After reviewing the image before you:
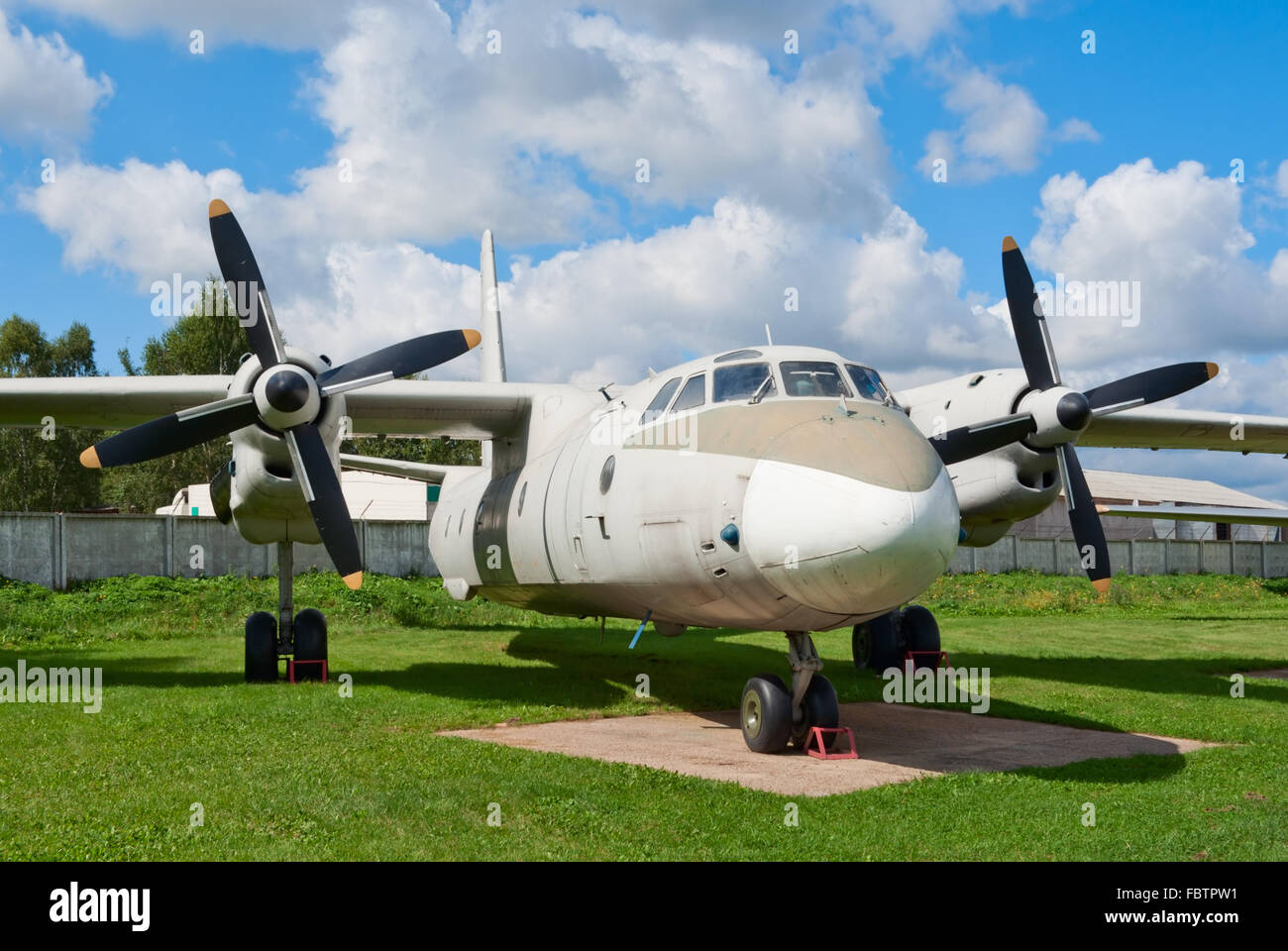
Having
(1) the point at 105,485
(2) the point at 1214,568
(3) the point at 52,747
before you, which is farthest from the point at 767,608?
(1) the point at 105,485

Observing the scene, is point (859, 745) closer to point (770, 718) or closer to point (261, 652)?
point (770, 718)

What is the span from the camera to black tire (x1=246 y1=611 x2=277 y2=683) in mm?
14492

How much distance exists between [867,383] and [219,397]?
8976 millimetres

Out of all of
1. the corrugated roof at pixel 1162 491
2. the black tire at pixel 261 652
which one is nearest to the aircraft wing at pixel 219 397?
the black tire at pixel 261 652

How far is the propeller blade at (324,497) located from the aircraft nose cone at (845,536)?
6.03 m

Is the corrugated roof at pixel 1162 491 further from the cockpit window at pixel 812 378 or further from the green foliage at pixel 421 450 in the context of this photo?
the cockpit window at pixel 812 378

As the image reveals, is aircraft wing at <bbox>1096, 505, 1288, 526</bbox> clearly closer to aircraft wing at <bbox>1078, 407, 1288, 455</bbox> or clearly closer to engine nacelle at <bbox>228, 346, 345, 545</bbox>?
aircraft wing at <bbox>1078, 407, 1288, 455</bbox>

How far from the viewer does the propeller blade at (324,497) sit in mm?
12578

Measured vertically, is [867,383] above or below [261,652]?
above

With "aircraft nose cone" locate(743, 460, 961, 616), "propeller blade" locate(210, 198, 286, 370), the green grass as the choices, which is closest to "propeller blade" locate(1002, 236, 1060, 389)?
the green grass

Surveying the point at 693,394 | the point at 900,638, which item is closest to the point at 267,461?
the point at 693,394

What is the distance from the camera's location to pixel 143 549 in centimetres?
2472

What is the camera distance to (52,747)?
30.9ft
